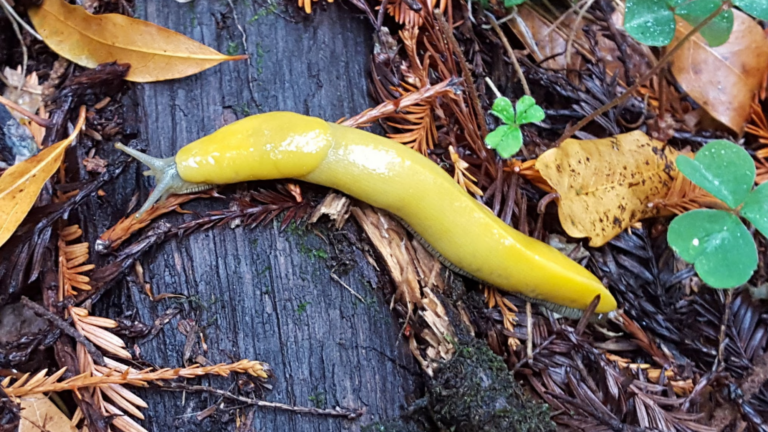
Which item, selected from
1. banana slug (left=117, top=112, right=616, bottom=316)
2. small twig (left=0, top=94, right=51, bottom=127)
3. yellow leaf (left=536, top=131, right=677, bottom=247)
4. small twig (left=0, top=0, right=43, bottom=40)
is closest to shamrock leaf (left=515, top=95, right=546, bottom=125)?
yellow leaf (left=536, top=131, right=677, bottom=247)

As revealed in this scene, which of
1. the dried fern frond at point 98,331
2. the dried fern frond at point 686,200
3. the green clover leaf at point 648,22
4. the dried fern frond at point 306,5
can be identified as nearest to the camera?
the dried fern frond at point 98,331

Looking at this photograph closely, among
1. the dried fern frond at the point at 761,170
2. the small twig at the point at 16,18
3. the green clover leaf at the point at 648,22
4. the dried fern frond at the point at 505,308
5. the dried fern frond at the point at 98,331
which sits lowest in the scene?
the dried fern frond at the point at 505,308

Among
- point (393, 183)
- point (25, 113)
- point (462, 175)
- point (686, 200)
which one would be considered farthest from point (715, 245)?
point (25, 113)

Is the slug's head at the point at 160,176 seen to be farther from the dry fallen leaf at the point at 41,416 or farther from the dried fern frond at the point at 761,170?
the dried fern frond at the point at 761,170

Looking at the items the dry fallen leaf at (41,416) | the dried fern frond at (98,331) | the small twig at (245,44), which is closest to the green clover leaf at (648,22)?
the small twig at (245,44)

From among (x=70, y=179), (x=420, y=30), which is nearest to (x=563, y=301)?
(x=420, y=30)

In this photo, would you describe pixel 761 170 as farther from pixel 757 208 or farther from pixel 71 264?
pixel 71 264

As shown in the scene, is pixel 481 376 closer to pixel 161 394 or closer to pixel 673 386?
pixel 673 386
